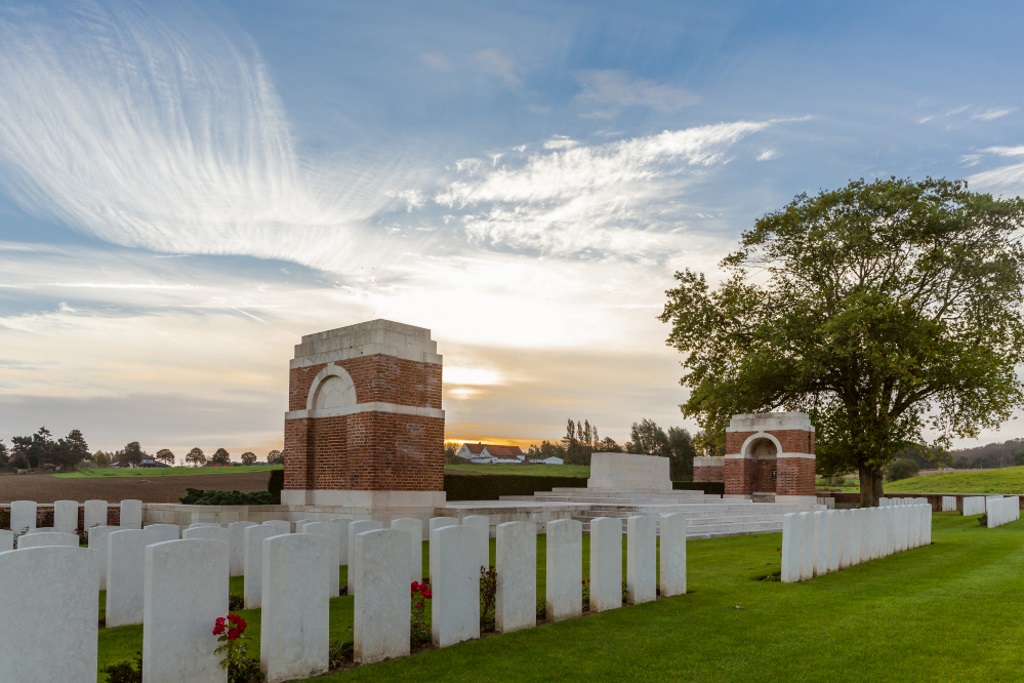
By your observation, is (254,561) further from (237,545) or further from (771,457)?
(771,457)

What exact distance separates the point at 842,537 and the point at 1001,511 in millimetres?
16452

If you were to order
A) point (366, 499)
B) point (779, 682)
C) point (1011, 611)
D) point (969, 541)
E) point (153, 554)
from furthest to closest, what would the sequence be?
1. point (969, 541)
2. point (366, 499)
3. point (1011, 611)
4. point (779, 682)
5. point (153, 554)

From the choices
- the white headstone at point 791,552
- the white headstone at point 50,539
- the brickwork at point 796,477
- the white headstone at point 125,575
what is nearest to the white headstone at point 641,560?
the white headstone at point 791,552

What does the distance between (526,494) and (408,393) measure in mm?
11601

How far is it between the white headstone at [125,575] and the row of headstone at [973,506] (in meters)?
30.1

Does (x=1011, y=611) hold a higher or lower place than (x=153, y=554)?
lower

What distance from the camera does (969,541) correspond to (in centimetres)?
1795

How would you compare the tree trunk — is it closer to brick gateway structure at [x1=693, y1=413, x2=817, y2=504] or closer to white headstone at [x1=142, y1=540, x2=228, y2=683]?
brick gateway structure at [x1=693, y1=413, x2=817, y2=504]

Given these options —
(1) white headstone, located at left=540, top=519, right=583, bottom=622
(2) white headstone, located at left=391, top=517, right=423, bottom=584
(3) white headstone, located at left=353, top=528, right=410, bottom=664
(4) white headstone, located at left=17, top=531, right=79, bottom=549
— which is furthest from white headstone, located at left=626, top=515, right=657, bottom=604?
(4) white headstone, located at left=17, top=531, right=79, bottom=549

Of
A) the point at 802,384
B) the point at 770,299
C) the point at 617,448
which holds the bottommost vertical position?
the point at 617,448

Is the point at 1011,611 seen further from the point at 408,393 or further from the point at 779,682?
the point at 408,393

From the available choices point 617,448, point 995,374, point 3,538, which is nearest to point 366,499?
point 3,538

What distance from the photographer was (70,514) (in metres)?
15.5

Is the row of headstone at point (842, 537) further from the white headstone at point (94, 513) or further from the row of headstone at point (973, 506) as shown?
the row of headstone at point (973, 506)
